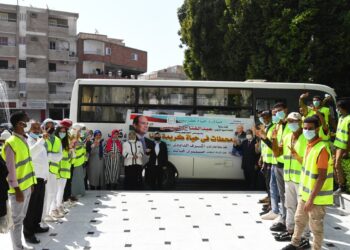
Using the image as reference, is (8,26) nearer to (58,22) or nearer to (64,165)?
(58,22)

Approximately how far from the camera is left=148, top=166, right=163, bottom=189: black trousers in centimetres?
976

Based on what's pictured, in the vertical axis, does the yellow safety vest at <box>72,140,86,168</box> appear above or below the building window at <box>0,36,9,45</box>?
below

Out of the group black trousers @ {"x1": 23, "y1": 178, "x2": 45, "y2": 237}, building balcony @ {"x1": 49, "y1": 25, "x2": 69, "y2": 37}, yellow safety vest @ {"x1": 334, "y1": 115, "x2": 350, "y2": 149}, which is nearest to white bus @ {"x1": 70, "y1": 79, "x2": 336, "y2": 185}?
yellow safety vest @ {"x1": 334, "y1": 115, "x2": 350, "y2": 149}

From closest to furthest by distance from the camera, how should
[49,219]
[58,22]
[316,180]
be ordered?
[316,180] → [49,219] → [58,22]

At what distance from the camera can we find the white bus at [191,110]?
9844mm

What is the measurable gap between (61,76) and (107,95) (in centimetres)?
2864

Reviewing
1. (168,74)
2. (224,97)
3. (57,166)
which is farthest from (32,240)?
(168,74)

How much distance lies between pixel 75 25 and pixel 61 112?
357 inches

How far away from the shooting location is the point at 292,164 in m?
5.25

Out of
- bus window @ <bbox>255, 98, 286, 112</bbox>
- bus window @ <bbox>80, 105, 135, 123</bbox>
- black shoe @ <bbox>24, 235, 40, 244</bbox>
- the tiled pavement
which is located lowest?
the tiled pavement

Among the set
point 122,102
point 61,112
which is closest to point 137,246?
point 122,102

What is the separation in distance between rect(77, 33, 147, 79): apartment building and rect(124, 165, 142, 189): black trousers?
31.4m

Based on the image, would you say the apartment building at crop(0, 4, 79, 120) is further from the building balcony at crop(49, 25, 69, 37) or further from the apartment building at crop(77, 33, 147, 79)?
the apartment building at crop(77, 33, 147, 79)

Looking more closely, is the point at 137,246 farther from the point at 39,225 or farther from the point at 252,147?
the point at 252,147
